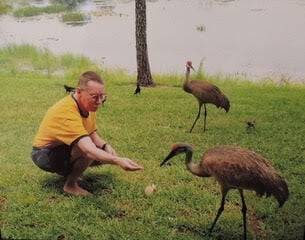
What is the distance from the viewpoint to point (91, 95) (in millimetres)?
2400

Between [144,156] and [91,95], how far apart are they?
417mm

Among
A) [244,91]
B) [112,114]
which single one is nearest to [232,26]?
[244,91]

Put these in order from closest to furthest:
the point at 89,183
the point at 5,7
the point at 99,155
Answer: the point at 99,155
the point at 89,183
the point at 5,7

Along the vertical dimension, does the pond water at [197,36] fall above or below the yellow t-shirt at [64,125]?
above

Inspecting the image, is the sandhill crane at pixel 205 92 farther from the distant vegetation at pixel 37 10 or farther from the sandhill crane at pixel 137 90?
the distant vegetation at pixel 37 10

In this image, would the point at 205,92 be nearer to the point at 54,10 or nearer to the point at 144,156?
the point at 144,156

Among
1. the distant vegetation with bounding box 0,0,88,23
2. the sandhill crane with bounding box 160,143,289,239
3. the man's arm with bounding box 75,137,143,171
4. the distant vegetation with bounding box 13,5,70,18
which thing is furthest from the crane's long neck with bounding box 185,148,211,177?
the distant vegetation with bounding box 13,5,70,18

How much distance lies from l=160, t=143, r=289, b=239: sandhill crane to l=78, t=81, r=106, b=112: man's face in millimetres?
444

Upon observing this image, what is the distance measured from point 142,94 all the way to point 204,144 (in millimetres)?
438

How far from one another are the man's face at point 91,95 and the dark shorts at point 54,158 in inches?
12.1

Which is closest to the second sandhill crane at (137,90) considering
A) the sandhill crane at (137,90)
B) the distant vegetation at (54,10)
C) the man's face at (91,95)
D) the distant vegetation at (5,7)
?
the sandhill crane at (137,90)

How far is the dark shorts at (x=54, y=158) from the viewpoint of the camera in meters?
2.62

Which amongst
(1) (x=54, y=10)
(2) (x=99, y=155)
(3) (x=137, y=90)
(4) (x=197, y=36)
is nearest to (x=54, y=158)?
(2) (x=99, y=155)

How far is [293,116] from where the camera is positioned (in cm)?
266
